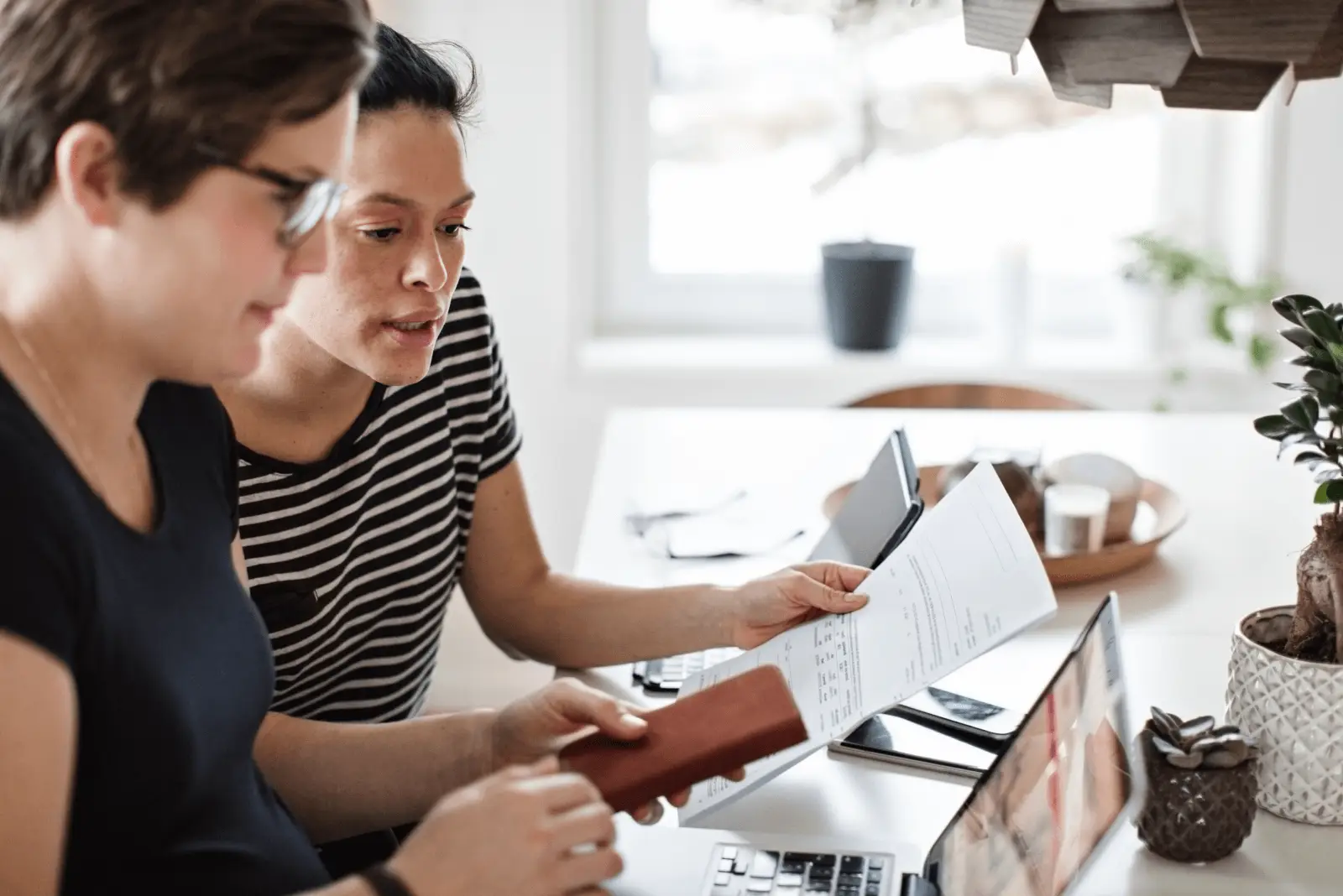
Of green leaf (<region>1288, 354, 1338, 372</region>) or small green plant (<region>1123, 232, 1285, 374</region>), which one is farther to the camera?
small green plant (<region>1123, 232, 1285, 374</region>)

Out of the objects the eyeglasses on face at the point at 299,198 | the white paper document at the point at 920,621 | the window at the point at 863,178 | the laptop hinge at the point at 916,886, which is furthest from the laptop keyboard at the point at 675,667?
the window at the point at 863,178

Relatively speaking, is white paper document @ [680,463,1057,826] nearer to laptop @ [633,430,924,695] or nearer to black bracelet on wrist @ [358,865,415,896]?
laptop @ [633,430,924,695]

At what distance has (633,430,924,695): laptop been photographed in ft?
4.30

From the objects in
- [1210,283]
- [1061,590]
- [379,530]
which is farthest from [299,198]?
[1210,283]

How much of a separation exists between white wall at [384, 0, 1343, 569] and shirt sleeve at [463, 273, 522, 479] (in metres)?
1.20

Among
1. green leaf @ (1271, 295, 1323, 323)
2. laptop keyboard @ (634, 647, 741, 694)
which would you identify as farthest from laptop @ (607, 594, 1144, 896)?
laptop keyboard @ (634, 647, 741, 694)

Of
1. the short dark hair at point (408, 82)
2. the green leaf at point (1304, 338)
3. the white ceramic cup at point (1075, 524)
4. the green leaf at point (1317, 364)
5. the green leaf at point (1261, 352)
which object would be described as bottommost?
the white ceramic cup at point (1075, 524)

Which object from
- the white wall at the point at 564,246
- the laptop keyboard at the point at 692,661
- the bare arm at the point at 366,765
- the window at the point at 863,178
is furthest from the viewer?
the window at the point at 863,178

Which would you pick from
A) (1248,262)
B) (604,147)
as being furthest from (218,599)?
(1248,262)

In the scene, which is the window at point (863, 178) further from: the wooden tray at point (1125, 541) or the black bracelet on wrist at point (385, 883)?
the black bracelet on wrist at point (385, 883)

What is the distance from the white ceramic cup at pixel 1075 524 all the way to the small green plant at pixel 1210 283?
126cm

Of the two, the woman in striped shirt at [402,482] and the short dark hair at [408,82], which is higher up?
the short dark hair at [408,82]

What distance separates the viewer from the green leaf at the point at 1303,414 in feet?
3.47

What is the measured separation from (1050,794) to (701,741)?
0.72 ft
